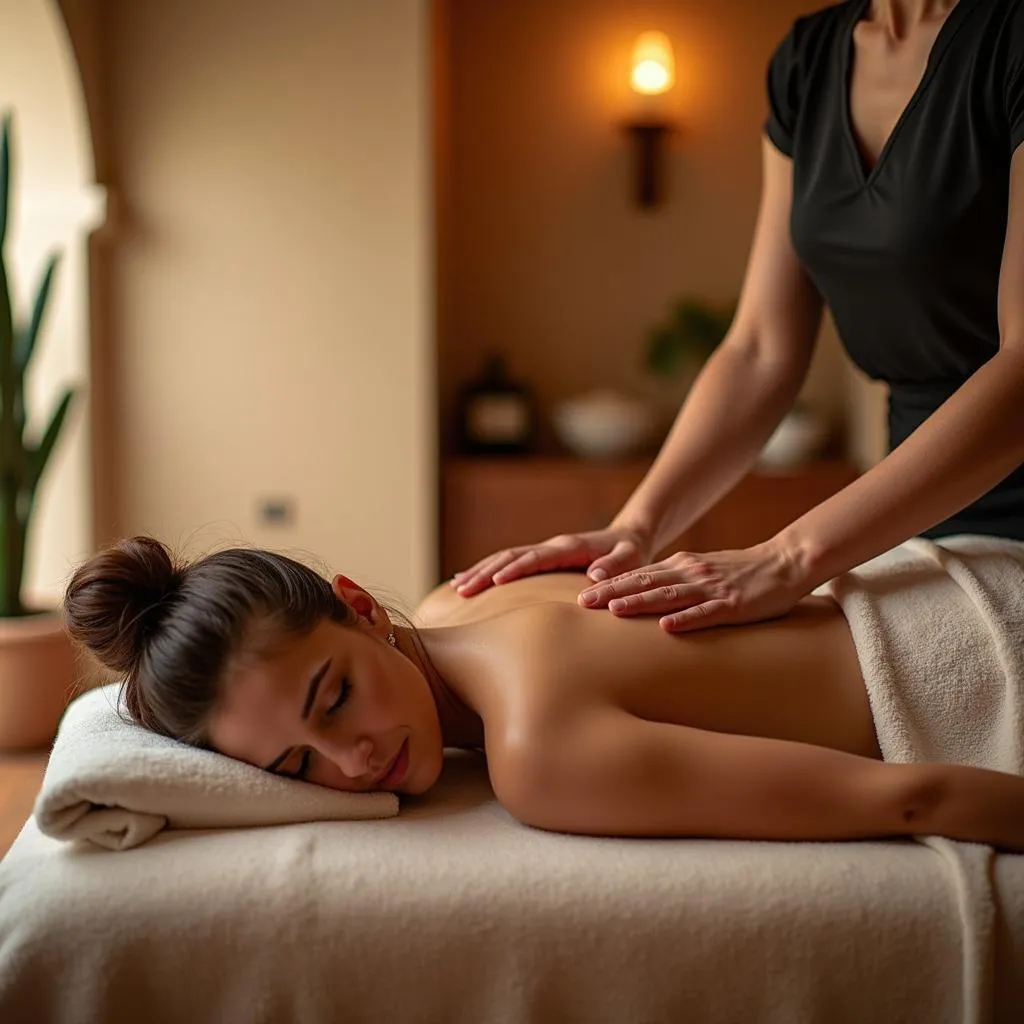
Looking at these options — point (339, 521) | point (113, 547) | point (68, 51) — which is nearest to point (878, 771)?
point (113, 547)

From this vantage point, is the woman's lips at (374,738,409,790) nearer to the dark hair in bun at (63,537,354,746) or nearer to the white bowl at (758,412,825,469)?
the dark hair in bun at (63,537,354,746)

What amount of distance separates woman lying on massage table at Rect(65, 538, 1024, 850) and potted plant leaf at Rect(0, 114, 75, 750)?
193 centimetres

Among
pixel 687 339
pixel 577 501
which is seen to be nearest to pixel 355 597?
pixel 577 501

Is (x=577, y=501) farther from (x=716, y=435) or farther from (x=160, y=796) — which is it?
(x=160, y=796)

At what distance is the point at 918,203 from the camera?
1.59m

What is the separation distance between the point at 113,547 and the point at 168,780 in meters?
0.30

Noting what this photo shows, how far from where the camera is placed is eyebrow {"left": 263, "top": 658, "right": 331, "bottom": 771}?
1.34 meters

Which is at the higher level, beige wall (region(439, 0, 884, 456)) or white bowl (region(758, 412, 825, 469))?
beige wall (region(439, 0, 884, 456))

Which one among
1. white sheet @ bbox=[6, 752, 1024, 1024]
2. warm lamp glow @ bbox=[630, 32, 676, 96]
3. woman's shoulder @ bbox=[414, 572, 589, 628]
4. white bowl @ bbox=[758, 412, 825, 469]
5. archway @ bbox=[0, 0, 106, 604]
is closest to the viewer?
white sheet @ bbox=[6, 752, 1024, 1024]

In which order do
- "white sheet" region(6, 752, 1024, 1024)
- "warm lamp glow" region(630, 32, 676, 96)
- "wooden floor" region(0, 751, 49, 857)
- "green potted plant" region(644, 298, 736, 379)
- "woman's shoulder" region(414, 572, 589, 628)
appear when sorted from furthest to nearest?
"green potted plant" region(644, 298, 736, 379), "warm lamp glow" region(630, 32, 676, 96), "wooden floor" region(0, 751, 49, 857), "woman's shoulder" region(414, 572, 589, 628), "white sheet" region(6, 752, 1024, 1024)

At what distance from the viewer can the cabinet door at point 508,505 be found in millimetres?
3879

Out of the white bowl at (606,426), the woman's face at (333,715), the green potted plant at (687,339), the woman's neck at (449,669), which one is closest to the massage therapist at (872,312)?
the woman's neck at (449,669)

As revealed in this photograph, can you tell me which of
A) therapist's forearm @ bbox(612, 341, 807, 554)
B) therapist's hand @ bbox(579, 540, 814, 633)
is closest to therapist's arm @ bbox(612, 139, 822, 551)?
therapist's forearm @ bbox(612, 341, 807, 554)

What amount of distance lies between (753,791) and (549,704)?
231mm
